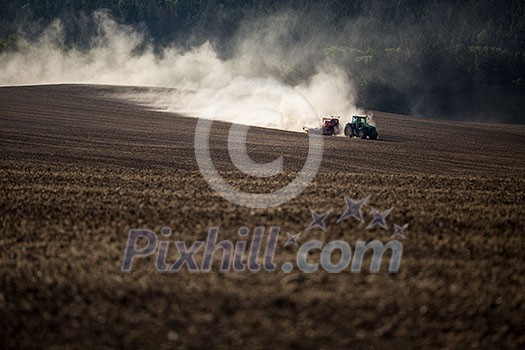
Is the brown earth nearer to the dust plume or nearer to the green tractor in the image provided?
the green tractor

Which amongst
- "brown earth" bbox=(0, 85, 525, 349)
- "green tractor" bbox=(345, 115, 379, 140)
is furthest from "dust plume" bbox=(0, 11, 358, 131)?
"brown earth" bbox=(0, 85, 525, 349)

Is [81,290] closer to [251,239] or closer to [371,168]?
[251,239]

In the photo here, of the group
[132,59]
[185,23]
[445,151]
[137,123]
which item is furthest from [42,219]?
[185,23]

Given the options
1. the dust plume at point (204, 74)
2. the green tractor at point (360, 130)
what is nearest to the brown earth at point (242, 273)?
the green tractor at point (360, 130)

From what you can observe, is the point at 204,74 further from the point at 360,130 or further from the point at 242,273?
the point at 242,273

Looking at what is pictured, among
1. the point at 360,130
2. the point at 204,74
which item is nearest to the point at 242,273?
the point at 360,130

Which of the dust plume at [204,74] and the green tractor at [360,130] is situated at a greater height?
the dust plume at [204,74]

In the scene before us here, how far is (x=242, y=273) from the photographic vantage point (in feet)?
32.3

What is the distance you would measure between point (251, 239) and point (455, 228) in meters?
4.35

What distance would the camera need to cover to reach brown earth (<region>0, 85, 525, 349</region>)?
782 cm

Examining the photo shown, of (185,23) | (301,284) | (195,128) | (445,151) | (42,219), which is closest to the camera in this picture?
(301,284)

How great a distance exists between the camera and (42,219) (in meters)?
12.8

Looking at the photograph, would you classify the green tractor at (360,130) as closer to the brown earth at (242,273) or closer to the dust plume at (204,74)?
the dust plume at (204,74)

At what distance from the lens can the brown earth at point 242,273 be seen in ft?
25.6
